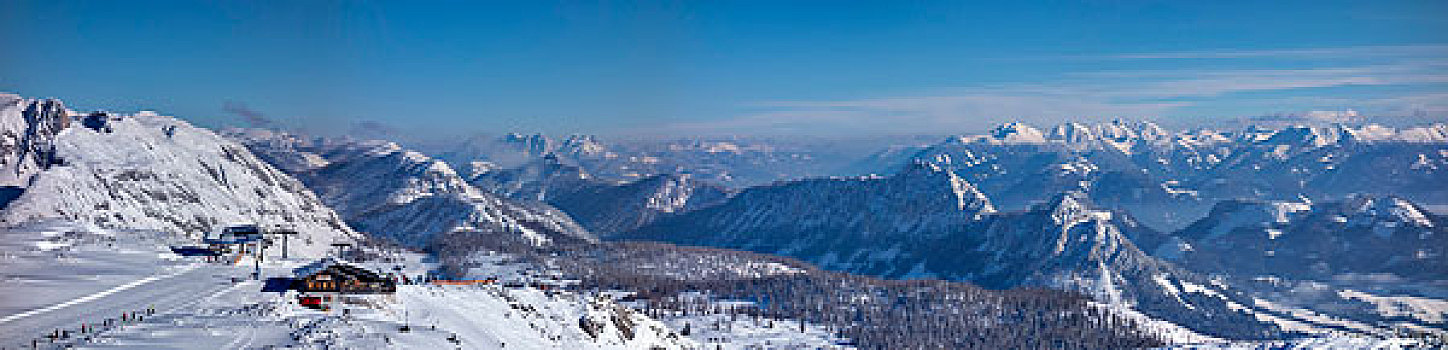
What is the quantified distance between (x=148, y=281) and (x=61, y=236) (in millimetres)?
76959

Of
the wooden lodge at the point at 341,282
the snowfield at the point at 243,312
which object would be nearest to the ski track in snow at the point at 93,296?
the snowfield at the point at 243,312

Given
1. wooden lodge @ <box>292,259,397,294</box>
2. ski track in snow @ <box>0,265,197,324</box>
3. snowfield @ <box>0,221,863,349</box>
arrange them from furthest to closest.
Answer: wooden lodge @ <box>292,259,397,294</box>
ski track in snow @ <box>0,265,197,324</box>
snowfield @ <box>0,221,863,349</box>

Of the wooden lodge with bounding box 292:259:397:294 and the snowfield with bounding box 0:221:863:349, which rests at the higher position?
the wooden lodge with bounding box 292:259:397:294

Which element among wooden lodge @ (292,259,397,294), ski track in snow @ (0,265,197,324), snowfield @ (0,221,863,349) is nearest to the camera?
snowfield @ (0,221,863,349)

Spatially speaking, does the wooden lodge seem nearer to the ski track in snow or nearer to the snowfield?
the snowfield

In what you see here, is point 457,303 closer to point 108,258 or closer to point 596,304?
point 596,304

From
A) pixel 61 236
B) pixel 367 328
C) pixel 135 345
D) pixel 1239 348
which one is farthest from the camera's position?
pixel 61 236

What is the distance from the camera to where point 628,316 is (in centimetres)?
13550

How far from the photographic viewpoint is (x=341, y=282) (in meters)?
94.1

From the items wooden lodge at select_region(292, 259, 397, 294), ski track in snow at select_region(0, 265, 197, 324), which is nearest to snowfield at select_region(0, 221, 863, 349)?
ski track in snow at select_region(0, 265, 197, 324)

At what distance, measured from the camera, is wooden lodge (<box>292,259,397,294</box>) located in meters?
92.8

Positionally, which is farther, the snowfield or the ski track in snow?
the ski track in snow

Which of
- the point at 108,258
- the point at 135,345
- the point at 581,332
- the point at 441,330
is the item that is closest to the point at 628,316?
the point at 581,332

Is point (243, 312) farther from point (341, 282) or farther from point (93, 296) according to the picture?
point (93, 296)
